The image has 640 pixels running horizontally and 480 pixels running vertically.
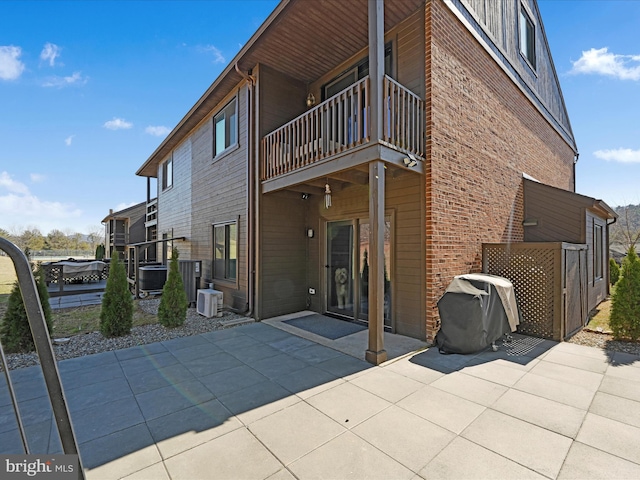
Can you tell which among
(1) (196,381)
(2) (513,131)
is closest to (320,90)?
(2) (513,131)

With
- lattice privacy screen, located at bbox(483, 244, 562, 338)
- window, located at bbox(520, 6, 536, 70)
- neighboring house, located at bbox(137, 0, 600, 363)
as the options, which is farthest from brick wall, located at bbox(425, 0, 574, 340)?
window, located at bbox(520, 6, 536, 70)

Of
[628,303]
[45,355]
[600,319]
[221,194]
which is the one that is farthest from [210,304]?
[600,319]

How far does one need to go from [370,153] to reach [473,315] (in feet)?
8.95

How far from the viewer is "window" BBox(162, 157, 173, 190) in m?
12.4

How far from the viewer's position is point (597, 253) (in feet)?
27.6

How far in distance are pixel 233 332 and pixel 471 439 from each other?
4231 mm

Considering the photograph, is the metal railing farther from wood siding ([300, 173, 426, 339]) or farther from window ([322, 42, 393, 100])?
window ([322, 42, 393, 100])

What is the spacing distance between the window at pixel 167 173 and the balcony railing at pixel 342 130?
772 cm

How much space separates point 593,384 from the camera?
3.35 m

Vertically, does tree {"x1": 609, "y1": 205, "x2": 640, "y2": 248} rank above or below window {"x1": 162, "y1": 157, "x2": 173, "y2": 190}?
below

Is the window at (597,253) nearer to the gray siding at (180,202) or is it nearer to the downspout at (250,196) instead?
the downspout at (250,196)

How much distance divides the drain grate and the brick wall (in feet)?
3.70

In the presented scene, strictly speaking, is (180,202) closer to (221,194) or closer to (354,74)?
(221,194)

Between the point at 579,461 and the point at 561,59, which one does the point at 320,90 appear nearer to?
the point at 579,461
